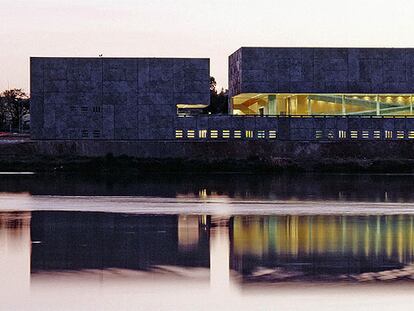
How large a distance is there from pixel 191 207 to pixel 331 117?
6028 centimetres

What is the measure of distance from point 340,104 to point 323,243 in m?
75.6

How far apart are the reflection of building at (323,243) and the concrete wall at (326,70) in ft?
210

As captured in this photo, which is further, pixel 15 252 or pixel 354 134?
pixel 354 134

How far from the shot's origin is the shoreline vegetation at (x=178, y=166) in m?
86.4

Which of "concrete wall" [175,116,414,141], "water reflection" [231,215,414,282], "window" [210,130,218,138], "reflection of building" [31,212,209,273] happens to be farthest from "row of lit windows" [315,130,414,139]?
"reflection of building" [31,212,209,273]

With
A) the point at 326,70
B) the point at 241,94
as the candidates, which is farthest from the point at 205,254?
the point at 241,94

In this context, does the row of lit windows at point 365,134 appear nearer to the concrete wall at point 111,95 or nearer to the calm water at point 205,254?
the concrete wall at point 111,95

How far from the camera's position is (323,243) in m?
26.6

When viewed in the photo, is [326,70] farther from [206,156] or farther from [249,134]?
[206,156]

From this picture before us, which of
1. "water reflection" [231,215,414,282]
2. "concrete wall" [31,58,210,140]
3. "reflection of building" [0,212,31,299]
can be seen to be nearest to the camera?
"reflection of building" [0,212,31,299]

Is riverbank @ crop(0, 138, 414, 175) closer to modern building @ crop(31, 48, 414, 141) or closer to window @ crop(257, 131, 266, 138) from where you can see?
window @ crop(257, 131, 266, 138)

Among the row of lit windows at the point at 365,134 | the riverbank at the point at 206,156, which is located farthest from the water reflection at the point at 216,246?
the row of lit windows at the point at 365,134

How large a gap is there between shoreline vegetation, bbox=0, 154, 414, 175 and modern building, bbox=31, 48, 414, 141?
698 cm

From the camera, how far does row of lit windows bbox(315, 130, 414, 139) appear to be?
322 feet
